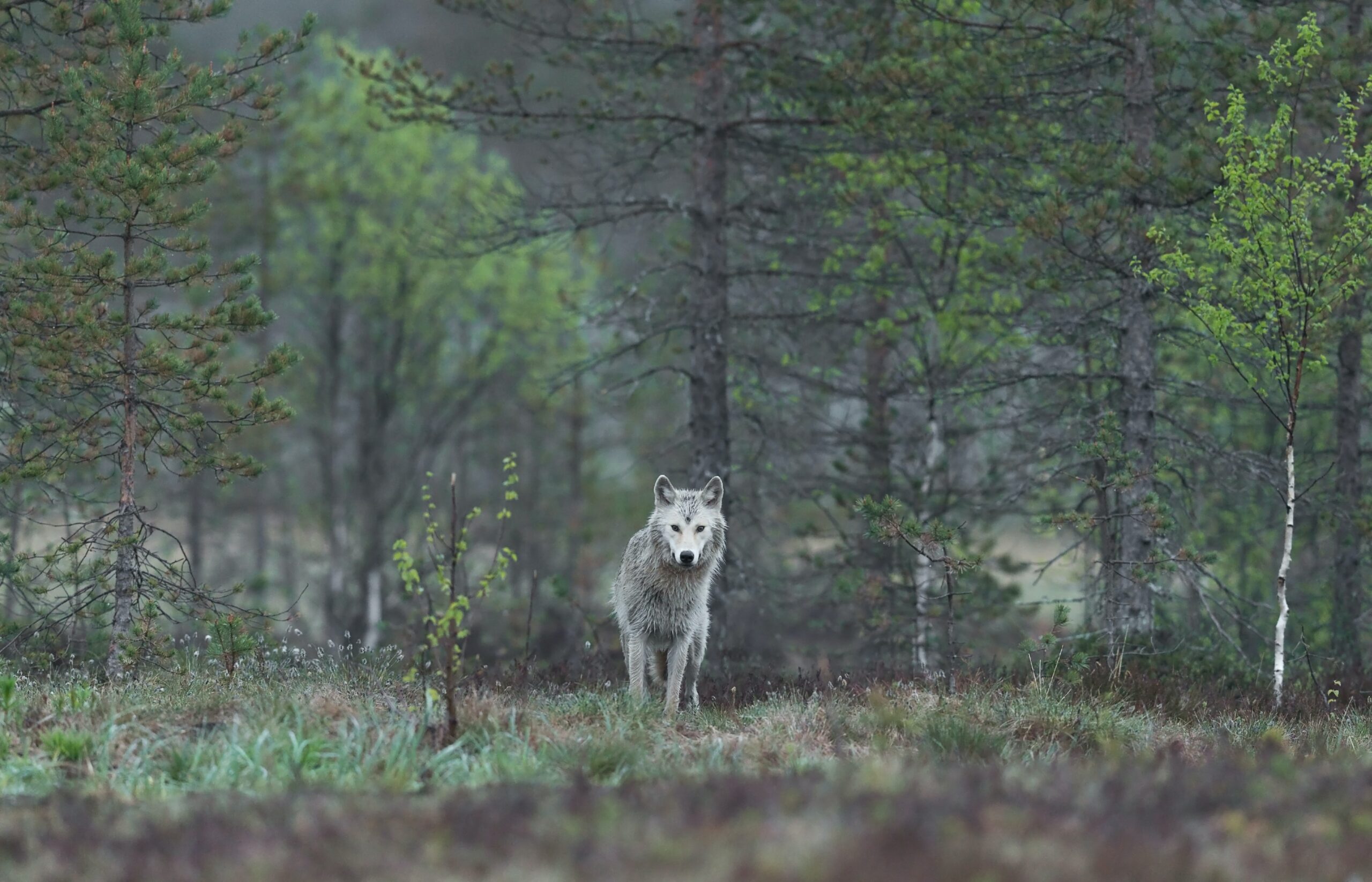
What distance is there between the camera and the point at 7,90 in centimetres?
1126

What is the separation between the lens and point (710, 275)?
15711mm

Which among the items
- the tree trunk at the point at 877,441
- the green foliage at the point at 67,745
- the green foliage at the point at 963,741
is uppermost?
the tree trunk at the point at 877,441

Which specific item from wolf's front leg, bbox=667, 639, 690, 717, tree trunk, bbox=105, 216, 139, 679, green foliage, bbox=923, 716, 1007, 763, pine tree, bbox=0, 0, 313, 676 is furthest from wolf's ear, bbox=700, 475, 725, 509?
tree trunk, bbox=105, 216, 139, 679

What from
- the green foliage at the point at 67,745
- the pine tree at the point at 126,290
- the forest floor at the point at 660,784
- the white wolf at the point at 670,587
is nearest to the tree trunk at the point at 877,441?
the white wolf at the point at 670,587

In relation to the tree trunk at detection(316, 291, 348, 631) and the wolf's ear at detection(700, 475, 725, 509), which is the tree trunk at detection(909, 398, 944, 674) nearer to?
the wolf's ear at detection(700, 475, 725, 509)

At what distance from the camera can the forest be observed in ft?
16.4

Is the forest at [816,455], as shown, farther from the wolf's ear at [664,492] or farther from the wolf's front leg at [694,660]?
the wolf's ear at [664,492]

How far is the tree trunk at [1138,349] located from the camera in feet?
40.4

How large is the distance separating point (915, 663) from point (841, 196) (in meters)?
5.75

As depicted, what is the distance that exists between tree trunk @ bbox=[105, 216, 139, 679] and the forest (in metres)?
0.04

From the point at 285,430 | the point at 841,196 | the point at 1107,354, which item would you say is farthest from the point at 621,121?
the point at 285,430

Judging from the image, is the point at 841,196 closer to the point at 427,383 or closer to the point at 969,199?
the point at 969,199

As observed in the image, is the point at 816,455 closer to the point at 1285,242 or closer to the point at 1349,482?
the point at 1349,482

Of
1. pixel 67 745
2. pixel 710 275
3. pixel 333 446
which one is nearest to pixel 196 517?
pixel 333 446
